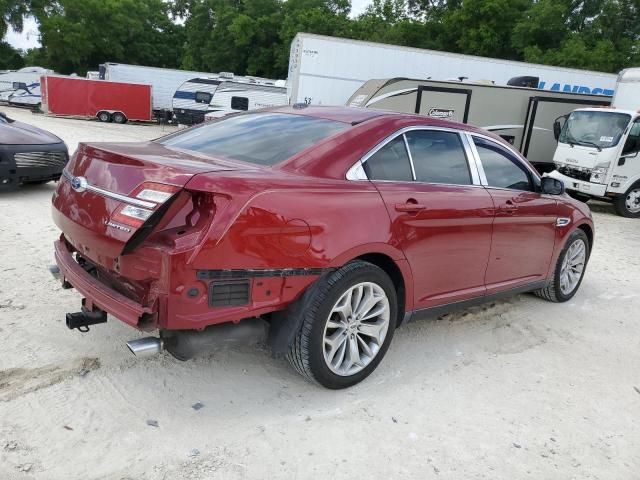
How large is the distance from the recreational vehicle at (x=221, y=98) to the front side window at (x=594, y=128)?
12.9 metres

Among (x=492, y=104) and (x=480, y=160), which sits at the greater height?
(x=492, y=104)

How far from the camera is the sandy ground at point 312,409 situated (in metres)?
2.64

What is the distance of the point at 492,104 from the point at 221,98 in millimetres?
13948

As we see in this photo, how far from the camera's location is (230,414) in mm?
3014

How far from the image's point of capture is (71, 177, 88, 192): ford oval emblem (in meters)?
2.98

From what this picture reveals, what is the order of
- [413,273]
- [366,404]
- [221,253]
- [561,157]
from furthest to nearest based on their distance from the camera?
[561,157]
[413,273]
[366,404]
[221,253]

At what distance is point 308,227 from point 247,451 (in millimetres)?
1166

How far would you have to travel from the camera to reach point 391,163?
3500 mm

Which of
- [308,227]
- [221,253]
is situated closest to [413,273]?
[308,227]

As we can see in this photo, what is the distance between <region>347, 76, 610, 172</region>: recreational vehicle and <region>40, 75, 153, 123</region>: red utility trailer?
2073 centimetres

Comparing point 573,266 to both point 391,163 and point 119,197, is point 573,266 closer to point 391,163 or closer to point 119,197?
point 391,163

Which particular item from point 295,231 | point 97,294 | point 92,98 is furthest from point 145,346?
point 92,98

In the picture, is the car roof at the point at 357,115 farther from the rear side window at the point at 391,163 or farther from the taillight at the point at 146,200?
the taillight at the point at 146,200

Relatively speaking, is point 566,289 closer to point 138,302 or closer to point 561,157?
point 138,302
